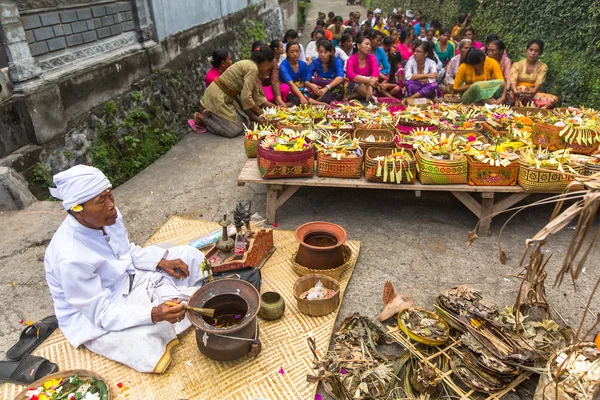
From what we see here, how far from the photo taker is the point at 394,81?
30.8 ft

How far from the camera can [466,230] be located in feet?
15.6

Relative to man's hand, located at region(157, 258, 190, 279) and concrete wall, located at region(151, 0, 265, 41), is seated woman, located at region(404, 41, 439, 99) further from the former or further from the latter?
man's hand, located at region(157, 258, 190, 279)

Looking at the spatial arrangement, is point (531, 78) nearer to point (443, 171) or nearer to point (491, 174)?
point (491, 174)

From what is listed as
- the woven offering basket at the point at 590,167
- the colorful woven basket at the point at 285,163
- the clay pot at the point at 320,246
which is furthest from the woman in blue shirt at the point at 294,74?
the woven offering basket at the point at 590,167

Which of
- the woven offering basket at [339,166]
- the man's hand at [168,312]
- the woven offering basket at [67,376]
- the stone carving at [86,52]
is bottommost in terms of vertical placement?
the woven offering basket at [67,376]

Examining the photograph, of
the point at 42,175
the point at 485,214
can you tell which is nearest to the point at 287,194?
the point at 485,214

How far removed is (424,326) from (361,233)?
5.52 ft

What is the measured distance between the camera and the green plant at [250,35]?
11.6 meters

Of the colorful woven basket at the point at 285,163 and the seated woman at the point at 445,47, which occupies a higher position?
the seated woman at the point at 445,47

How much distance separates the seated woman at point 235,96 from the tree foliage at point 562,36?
6.17 metres

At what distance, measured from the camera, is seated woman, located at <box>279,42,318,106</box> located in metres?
8.02

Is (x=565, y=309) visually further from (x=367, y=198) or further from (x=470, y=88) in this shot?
(x=470, y=88)

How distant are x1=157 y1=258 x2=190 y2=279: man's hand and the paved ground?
1127 mm

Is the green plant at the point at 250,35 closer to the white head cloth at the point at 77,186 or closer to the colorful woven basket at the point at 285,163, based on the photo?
the colorful woven basket at the point at 285,163
